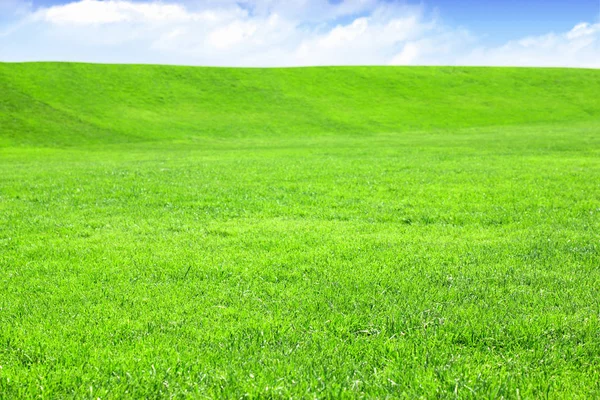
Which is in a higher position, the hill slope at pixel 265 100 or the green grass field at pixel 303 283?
the hill slope at pixel 265 100

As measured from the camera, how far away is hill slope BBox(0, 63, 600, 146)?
51938 mm

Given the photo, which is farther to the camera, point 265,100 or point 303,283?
point 265,100

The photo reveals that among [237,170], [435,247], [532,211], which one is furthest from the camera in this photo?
[237,170]

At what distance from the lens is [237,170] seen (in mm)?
19641

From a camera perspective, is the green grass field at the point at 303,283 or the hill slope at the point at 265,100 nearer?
the green grass field at the point at 303,283

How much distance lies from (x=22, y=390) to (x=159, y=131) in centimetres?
4849

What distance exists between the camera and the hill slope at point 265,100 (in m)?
51.9

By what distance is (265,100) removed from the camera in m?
65.1

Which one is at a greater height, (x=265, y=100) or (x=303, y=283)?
(x=265, y=100)

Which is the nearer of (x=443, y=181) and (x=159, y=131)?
(x=443, y=181)

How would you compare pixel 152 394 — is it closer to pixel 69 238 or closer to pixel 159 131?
pixel 69 238

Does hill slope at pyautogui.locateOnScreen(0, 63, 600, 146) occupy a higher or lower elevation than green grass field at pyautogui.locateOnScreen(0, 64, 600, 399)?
higher

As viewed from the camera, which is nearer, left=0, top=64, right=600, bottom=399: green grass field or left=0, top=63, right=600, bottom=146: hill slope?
left=0, top=64, right=600, bottom=399: green grass field

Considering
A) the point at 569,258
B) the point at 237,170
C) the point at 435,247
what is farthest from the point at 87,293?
the point at 237,170
